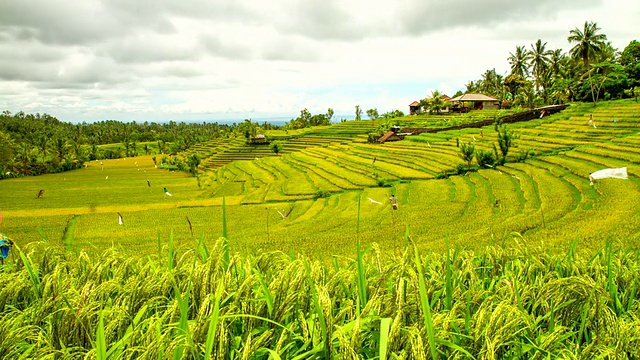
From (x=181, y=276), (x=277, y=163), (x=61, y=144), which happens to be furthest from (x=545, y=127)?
(x=61, y=144)

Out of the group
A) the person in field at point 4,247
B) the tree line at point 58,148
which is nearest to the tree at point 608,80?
the person in field at point 4,247

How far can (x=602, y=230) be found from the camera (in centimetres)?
1094

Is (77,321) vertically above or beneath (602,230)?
above

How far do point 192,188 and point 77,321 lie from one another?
42768 millimetres

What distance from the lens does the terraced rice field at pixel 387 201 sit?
44.1ft

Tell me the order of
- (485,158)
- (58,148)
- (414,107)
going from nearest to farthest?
(485,158) < (58,148) < (414,107)

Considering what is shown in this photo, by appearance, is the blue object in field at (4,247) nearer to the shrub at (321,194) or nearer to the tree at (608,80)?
the shrub at (321,194)

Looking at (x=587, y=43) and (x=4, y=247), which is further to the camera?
(x=587, y=43)

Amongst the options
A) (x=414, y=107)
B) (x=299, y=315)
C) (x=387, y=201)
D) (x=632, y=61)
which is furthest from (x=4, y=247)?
(x=414, y=107)

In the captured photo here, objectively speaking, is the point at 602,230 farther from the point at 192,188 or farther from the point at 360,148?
the point at 192,188

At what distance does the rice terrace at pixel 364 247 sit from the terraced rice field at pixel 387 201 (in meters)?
0.20

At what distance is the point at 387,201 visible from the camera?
22531 mm

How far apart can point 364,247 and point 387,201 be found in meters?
10.2

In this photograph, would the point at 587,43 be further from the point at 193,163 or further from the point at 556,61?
the point at 193,163
